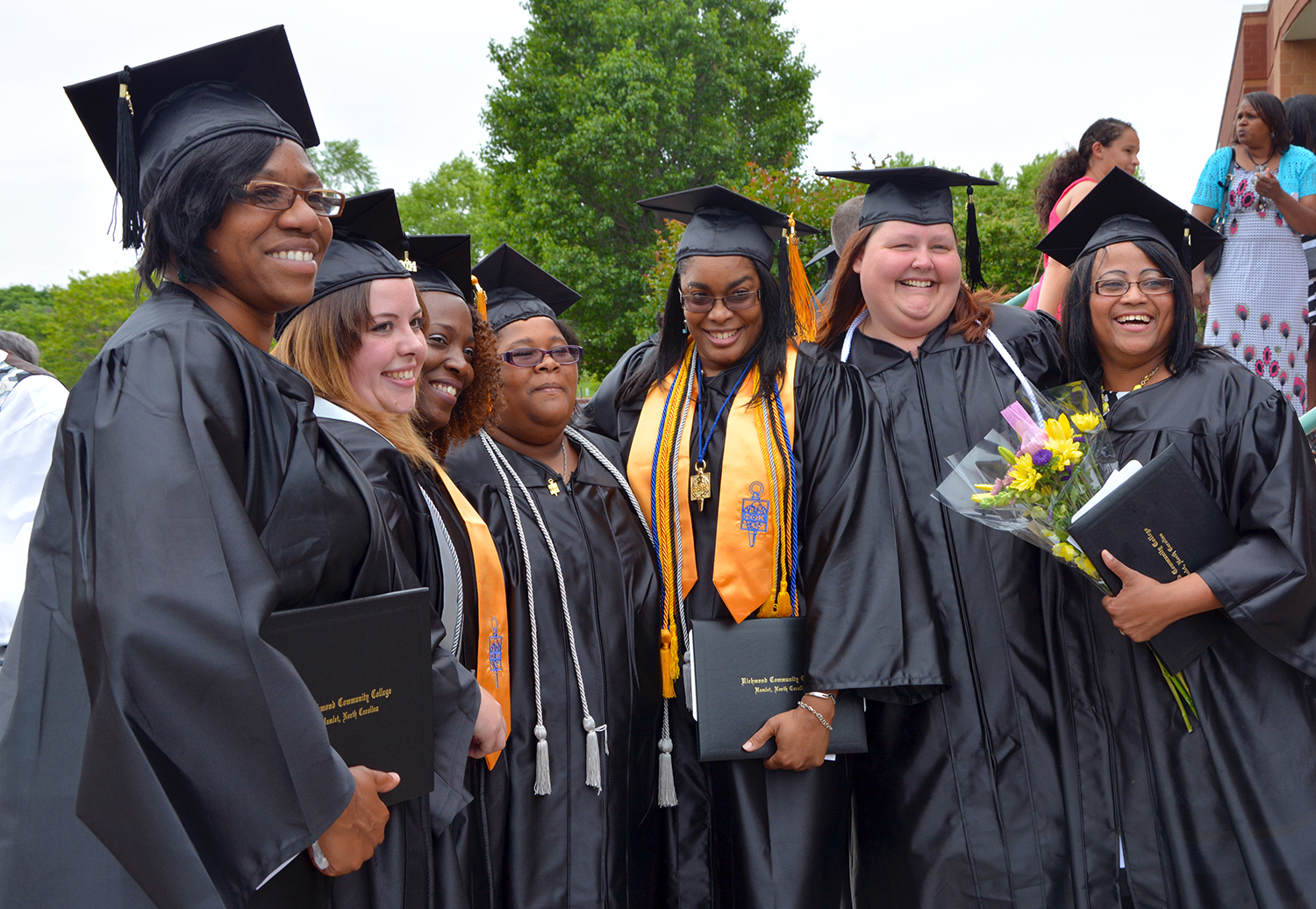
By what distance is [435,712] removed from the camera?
2.05 meters

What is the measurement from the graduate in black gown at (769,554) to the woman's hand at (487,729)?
2.39 ft

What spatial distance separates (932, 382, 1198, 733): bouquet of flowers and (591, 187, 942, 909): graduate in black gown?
1.00 feet

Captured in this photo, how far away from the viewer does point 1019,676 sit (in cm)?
278

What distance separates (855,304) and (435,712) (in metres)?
2.08

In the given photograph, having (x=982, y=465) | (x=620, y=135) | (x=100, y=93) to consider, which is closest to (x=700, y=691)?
(x=982, y=465)

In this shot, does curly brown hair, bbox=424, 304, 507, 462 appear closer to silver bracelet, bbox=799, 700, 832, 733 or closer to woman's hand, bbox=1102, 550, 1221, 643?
silver bracelet, bbox=799, 700, 832, 733

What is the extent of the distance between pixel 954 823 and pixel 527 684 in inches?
51.8

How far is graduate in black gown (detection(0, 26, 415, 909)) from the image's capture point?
56.9 inches

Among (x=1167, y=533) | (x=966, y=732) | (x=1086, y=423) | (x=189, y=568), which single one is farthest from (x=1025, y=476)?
(x=189, y=568)

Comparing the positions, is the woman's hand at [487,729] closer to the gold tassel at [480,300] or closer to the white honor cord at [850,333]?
the gold tassel at [480,300]

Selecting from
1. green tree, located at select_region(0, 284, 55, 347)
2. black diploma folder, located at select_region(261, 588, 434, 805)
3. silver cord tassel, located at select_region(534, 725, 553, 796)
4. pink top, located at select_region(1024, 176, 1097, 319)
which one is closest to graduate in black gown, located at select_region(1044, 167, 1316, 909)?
silver cord tassel, located at select_region(534, 725, 553, 796)

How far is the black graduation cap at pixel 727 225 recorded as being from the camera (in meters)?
3.05

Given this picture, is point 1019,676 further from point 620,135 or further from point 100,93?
point 620,135

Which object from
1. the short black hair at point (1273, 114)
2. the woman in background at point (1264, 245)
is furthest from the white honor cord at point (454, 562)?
the short black hair at point (1273, 114)
